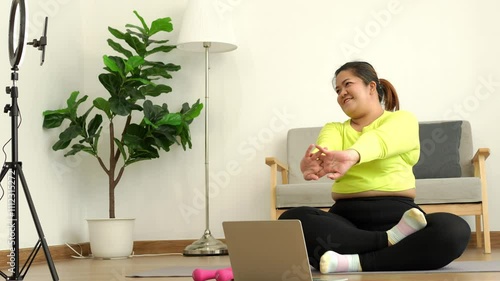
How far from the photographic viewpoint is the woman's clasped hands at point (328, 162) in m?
2.46

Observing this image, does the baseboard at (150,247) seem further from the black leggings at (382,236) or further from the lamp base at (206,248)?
the black leggings at (382,236)

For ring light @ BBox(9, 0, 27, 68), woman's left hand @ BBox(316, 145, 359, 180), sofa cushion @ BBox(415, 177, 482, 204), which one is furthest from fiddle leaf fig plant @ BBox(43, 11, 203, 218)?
woman's left hand @ BBox(316, 145, 359, 180)

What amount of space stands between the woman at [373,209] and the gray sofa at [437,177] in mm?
1476

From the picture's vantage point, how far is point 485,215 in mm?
4238

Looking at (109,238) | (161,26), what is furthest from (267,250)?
(161,26)

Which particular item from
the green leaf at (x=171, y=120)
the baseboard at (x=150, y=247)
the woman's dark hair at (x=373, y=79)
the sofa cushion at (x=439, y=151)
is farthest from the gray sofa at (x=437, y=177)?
the woman's dark hair at (x=373, y=79)

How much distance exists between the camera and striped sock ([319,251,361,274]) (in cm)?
265

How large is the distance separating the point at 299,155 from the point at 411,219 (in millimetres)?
2416

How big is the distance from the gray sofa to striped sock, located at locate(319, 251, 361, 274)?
1626 mm

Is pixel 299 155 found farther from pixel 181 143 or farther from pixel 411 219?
pixel 411 219

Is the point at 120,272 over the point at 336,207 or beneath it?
beneath

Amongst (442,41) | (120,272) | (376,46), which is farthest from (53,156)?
(442,41)

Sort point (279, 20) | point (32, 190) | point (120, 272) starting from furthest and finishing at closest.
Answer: point (279, 20)
point (32, 190)
point (120, 272)

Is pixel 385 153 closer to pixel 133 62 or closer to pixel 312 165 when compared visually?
pixel 312 165
